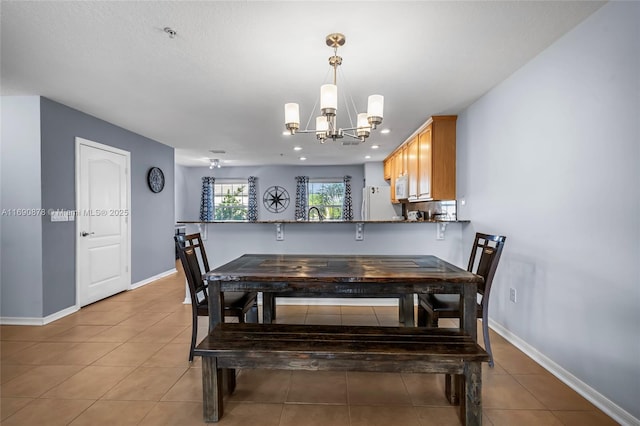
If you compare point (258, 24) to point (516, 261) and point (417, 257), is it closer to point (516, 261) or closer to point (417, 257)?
point (417, 257)

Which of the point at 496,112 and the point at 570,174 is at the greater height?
the point at 496,112

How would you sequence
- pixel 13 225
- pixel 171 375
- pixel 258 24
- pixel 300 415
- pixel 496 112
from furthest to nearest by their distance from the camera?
pixel 13 225, pixel 496 112, pixel 171 375, pixel 258 24, pixel 300 415

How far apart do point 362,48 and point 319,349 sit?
2.04m

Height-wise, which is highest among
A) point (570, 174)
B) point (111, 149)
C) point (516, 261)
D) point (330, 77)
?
point (330, 77)

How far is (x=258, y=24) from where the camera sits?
6.28ft

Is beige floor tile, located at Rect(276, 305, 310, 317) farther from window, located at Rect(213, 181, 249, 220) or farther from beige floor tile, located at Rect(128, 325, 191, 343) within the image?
window, located at Rect(213, 181, 249, 220)

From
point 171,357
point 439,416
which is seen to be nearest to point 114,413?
point 171,357

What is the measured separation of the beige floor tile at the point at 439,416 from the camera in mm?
1675

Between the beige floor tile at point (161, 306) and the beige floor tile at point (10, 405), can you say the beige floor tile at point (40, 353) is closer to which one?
the beige floor tile at point (10, 405)

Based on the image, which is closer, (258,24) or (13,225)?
(258,24)

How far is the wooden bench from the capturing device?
5.06 feet

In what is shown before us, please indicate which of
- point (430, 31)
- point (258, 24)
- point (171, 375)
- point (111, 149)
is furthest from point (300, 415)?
point (111, 149)

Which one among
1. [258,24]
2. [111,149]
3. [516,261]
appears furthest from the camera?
[111,149]

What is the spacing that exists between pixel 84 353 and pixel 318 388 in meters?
2.02
